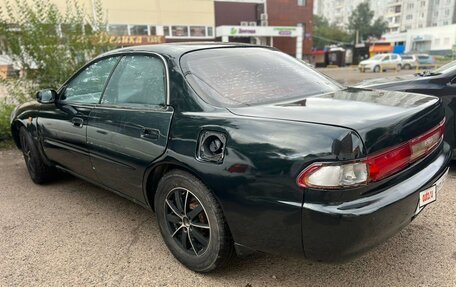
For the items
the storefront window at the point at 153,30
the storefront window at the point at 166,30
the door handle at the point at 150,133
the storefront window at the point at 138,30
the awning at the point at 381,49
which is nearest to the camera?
the door handle at the point at 150,133

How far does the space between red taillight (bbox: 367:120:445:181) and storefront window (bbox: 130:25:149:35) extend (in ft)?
115

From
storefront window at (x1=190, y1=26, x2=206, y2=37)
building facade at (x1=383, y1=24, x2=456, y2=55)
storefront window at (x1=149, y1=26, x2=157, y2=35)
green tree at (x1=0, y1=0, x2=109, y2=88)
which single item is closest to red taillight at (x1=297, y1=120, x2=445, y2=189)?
green tree at (x1=0, y1=0, x2=109, y2=88)

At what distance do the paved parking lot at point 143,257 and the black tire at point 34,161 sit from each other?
646mm

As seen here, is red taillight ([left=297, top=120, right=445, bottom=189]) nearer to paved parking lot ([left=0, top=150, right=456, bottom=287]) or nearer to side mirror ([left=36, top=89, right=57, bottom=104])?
paved parking lot ([left=0, top=150, right=456, bottom=287])

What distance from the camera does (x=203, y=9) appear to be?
37.7 m

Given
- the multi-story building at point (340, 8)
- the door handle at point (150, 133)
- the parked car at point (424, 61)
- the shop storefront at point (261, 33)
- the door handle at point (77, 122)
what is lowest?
the parked car at point (424, 61)

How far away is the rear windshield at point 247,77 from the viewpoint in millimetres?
2578

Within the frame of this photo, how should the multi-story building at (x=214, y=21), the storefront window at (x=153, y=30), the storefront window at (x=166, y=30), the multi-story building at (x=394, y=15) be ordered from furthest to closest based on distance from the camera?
the multi-story building at (x=394, y=15)
the storefront window at (x=166, y=30)
the storefront window at (x=153, y=30)
the multi-story building at (x=214, y=21)

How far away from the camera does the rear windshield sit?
2578mm

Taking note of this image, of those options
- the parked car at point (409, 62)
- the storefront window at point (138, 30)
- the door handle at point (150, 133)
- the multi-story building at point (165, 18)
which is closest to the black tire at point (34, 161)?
the door handle at point (150, 133)

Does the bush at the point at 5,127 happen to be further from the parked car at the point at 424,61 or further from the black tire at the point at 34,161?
the parked car at the point at 424,61

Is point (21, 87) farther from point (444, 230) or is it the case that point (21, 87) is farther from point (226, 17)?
point (226, 17)

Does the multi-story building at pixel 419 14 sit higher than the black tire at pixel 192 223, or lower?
higher

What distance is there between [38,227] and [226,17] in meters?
39.4
